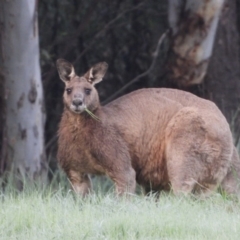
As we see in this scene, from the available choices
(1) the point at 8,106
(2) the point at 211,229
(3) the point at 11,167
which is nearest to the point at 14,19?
(1) the point at 8,106

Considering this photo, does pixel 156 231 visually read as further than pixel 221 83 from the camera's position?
No

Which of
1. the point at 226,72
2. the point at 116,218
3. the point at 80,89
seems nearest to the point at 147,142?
the point at 80,89

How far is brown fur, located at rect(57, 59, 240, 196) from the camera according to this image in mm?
9055

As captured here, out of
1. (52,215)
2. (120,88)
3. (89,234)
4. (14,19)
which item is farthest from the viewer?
(120,88)

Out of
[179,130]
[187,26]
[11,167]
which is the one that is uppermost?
[187,26]

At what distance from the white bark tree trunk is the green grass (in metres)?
3.20

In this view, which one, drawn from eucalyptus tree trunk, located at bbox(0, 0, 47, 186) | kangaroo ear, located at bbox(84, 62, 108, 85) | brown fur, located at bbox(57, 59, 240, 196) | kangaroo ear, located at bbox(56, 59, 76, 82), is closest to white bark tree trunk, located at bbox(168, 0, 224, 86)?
eucalyptus tree trunk, located at bbox(0, 0, 47, 186)

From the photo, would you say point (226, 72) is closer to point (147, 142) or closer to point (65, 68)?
point (147, 142)

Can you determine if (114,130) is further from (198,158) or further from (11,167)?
(11,167)

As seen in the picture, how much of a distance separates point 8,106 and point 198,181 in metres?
2.63

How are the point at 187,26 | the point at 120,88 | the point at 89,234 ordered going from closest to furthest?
the point at 89,234 < the point at 187,26 < the point at 120,88

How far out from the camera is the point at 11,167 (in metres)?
10.8

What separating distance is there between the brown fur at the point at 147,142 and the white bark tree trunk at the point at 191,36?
75.5 inches

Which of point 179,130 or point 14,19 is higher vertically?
point 14,19
